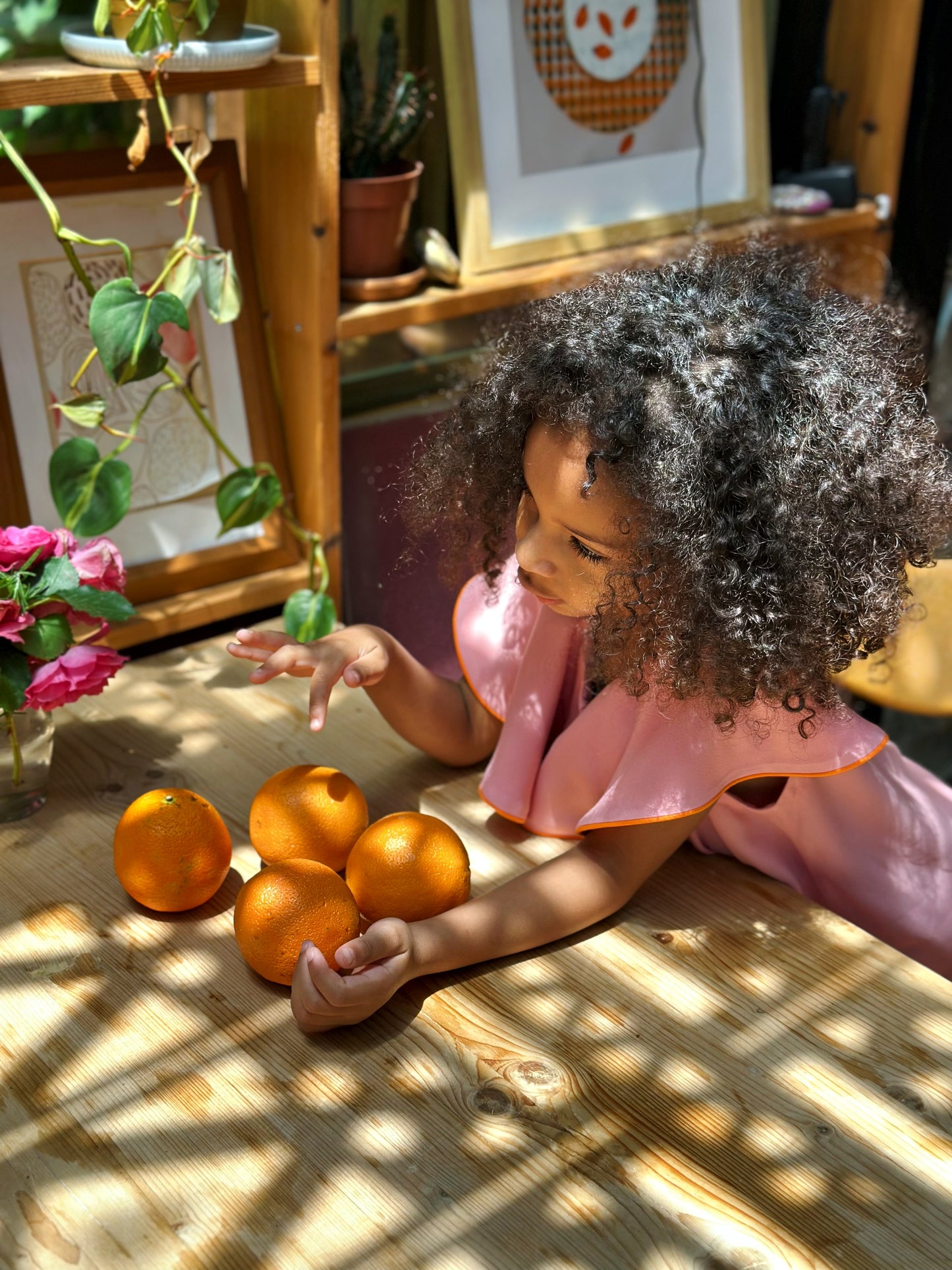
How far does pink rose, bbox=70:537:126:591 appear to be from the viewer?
1201 millimetres

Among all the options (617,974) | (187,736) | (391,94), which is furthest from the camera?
(391,94)

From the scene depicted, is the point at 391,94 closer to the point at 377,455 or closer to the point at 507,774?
the point at 377,455

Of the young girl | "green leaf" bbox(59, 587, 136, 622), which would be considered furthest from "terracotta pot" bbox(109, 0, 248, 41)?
"green leaf" bbox(59, 587, 136, 622)

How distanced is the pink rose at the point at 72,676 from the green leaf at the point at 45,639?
17 millimetres

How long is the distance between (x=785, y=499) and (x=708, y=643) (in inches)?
4.9

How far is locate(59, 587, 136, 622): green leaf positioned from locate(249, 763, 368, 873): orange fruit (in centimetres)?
22

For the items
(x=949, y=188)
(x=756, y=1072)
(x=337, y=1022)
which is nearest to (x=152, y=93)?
(x=337, y=1022)

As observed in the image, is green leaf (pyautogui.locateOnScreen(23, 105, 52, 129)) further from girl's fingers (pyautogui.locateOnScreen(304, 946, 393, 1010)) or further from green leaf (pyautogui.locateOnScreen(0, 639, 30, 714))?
girl's fingers (pyautogui.locateOnScreen(304, 946, 393, 1010))

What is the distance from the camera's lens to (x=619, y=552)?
99 centimetres

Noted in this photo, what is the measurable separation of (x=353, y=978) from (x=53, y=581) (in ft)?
1.58

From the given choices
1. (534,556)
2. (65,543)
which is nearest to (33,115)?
(65,543)

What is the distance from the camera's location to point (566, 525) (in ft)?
3.29

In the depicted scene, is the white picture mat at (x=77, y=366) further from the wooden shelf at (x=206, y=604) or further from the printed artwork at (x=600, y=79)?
the printed artwork at (x=600, y=79)

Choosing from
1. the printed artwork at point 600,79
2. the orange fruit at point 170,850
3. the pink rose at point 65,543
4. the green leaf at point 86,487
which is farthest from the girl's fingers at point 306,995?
the printed artwork at point 600,79
